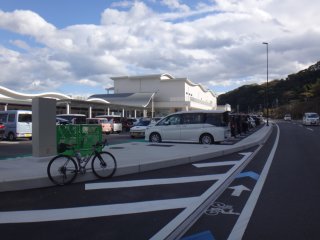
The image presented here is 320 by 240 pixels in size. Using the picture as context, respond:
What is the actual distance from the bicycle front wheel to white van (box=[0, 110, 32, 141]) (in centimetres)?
1573

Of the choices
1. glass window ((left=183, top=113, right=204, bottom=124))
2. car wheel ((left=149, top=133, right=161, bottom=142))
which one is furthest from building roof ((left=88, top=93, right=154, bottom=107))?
glass window ((left=183, top=113, right=204, bottom=124))

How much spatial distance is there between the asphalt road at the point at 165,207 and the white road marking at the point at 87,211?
16mm

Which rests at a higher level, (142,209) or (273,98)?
(273,98)

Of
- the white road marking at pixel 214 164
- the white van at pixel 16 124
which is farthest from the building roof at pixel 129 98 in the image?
the white road marking at pixel 214 164

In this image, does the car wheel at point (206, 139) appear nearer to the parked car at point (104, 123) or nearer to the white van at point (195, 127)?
the white van at point (195, 127)

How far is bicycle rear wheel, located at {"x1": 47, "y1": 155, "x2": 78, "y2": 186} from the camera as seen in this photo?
865 cm

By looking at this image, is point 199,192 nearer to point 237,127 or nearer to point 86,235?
point 86,235

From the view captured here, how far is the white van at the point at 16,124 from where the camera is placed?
23609mm

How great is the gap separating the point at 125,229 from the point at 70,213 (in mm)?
1354

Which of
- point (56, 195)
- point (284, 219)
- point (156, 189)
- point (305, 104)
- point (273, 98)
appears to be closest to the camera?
point (284, 219)

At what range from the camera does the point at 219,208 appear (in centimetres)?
679

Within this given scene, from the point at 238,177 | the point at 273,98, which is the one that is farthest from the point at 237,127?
the point at 273,98

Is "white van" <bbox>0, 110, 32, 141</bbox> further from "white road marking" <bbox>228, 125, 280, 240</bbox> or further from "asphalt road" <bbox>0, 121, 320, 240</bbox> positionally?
"white road marking" <bbox>228, 125, 280, 240</bbox>

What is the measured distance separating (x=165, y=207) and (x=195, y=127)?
1246 cm
